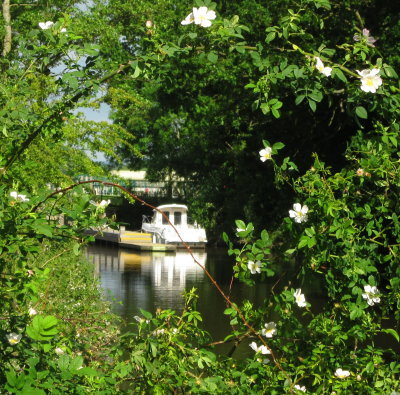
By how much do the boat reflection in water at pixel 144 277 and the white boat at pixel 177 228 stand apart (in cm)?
97

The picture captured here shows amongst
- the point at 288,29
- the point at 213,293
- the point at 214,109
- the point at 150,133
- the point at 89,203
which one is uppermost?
the point at 150,133

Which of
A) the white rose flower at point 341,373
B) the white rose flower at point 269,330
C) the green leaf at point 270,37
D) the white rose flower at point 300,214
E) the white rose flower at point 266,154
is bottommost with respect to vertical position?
the white rose flower at point 341,373

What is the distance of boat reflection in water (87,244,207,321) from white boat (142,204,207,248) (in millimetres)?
969

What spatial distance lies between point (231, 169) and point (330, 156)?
19.2 feet

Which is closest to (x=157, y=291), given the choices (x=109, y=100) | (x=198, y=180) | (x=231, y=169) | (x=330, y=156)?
(x=231, y=169)

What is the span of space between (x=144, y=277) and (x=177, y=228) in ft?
45.7

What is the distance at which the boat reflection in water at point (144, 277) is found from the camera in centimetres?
1734

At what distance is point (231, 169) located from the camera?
20109 mm

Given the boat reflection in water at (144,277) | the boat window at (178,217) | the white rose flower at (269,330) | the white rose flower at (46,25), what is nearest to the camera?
the white rose flower at (46,25)

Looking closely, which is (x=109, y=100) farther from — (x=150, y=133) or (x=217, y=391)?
(x=150, y=133)

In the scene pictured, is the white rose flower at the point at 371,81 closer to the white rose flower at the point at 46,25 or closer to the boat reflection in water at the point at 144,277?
the white rose flower at the point at 46,25

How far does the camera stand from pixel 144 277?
24.3 metres

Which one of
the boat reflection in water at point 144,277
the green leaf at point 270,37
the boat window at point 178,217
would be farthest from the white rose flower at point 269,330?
the boat window at point 178,217

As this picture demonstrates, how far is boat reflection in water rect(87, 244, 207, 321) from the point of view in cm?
1734
